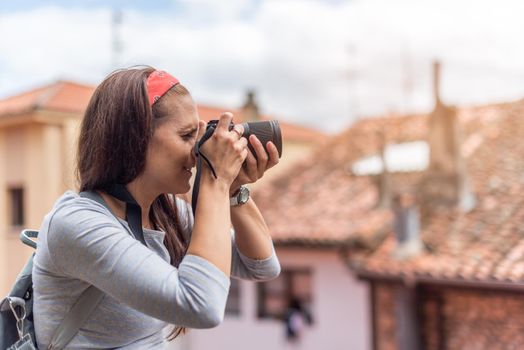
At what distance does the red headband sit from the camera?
1.26 m

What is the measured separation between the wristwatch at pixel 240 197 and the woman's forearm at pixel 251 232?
20 mm

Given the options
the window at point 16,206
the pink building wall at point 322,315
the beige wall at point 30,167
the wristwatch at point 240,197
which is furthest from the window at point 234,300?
the wristwatch at point 240,197

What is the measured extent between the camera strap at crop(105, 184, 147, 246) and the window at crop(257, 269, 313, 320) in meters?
8.21

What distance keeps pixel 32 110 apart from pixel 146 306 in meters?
9.76

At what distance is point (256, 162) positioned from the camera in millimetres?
1350

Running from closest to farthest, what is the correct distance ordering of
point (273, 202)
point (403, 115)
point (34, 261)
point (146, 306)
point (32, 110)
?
point (146, 306) < point (34, 261) < point (32, 110) < point (273, 202) < point (403, 115)

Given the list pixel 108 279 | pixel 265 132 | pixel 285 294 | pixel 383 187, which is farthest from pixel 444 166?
pixel 108 279

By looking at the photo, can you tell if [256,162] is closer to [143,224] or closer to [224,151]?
[224,151]

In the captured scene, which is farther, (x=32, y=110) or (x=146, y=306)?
(x=32, y=110)

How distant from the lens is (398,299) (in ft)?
26.2

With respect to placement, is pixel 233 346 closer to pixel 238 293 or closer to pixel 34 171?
pixel 238 293

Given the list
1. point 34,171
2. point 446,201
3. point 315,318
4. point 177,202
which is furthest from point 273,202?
point 177,202

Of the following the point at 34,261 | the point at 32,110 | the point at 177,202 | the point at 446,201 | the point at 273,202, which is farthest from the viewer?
the point at 273,202

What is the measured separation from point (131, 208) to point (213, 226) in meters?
0.22
